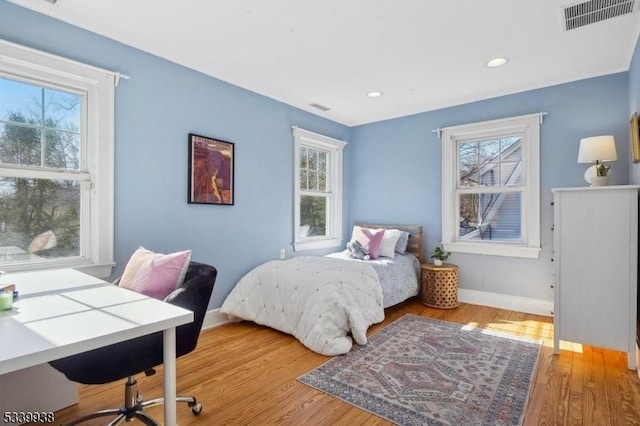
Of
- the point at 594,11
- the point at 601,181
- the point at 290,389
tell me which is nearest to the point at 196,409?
the point at 290,389

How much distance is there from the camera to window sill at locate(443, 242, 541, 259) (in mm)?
3658

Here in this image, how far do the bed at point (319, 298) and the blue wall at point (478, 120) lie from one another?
1.09m

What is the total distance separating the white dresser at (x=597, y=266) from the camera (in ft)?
7.86

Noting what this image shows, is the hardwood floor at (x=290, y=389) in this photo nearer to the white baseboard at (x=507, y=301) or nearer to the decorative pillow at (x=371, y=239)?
the white baseboard at (x=507, y=301)

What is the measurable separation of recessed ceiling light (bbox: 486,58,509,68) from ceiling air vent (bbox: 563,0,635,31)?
1.91ft

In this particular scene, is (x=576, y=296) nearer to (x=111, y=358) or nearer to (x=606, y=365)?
(x=606, y=365)

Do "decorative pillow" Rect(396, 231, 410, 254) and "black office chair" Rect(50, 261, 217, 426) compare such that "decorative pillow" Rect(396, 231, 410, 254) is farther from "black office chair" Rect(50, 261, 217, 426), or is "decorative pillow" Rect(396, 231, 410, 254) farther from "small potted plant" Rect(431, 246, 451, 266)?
"black office chair" Rect(50, 261, 217, 426)

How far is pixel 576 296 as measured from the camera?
258 centimetres

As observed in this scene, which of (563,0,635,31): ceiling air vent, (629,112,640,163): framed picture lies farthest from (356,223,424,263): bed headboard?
(563,0,635,31): ceiling air vent

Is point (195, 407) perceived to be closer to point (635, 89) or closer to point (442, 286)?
point (442, 286)

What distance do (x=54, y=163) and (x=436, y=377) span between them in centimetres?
300

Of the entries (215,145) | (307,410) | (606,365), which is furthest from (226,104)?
(606,365)

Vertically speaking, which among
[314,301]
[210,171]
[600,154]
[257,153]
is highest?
[257,153]

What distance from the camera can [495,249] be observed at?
3.88 m
